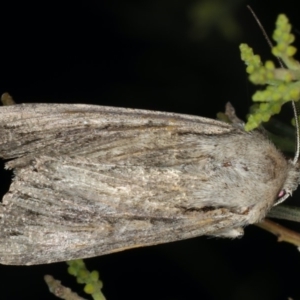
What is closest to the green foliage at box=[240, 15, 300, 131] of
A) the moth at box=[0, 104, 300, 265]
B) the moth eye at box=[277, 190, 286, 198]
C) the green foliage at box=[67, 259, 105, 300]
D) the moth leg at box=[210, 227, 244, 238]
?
the moth at box=[0, 104, 300, 265]

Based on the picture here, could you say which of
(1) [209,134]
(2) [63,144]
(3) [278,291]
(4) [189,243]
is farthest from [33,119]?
(3) [278,291]

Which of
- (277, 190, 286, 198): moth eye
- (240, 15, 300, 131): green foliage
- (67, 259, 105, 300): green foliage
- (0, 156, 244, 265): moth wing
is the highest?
(240, 15, 300, 131): green foliage

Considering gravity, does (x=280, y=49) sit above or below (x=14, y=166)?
above

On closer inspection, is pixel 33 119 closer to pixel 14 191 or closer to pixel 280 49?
pixel 14 191

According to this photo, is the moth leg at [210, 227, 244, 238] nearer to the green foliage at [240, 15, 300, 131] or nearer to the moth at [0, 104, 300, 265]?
the moth at [0, 104, 300, 265]

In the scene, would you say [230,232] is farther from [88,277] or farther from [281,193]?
[88,277]

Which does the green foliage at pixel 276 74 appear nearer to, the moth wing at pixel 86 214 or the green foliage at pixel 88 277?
the moth wing at pixel 86 214
